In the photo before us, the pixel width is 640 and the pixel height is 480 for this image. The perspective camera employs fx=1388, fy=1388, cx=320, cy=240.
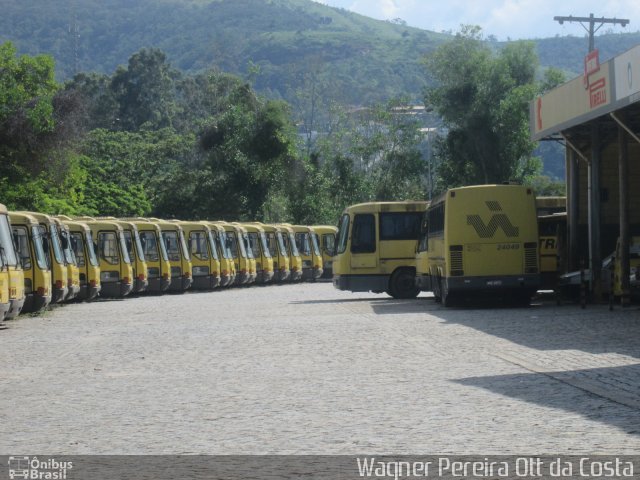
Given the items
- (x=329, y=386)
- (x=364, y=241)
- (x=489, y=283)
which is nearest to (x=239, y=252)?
(x=364, y=241)

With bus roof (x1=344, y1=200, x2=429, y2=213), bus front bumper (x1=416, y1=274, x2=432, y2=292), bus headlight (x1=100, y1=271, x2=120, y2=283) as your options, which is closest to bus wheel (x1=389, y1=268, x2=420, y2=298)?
bus roof (x1=344, y1=200, x2=429, y2=213)

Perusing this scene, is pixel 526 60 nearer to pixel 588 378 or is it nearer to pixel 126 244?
pixel 126 244

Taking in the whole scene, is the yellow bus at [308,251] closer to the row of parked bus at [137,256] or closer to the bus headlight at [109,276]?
the row of parked bus at [137,256]

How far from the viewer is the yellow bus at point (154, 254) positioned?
47875 mm

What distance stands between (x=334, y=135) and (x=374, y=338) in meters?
86.2

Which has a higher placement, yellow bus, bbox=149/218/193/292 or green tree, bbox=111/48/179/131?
green tree, bbox=111/48/179/131

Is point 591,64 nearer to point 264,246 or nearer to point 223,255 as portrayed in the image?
point 223,255

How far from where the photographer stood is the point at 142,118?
133 m

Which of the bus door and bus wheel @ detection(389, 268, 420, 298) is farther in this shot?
the bus door

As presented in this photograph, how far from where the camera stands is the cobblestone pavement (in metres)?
10.5

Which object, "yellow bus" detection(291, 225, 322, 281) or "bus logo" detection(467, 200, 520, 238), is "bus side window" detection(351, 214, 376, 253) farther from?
"yellow bus" detection(291, 225, 322, 281)

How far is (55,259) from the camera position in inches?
1422

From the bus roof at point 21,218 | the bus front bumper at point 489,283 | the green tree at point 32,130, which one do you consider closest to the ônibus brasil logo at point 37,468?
the bus front bumper at point 489,283

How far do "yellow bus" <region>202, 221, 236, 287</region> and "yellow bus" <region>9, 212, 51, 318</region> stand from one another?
69.8 feet
